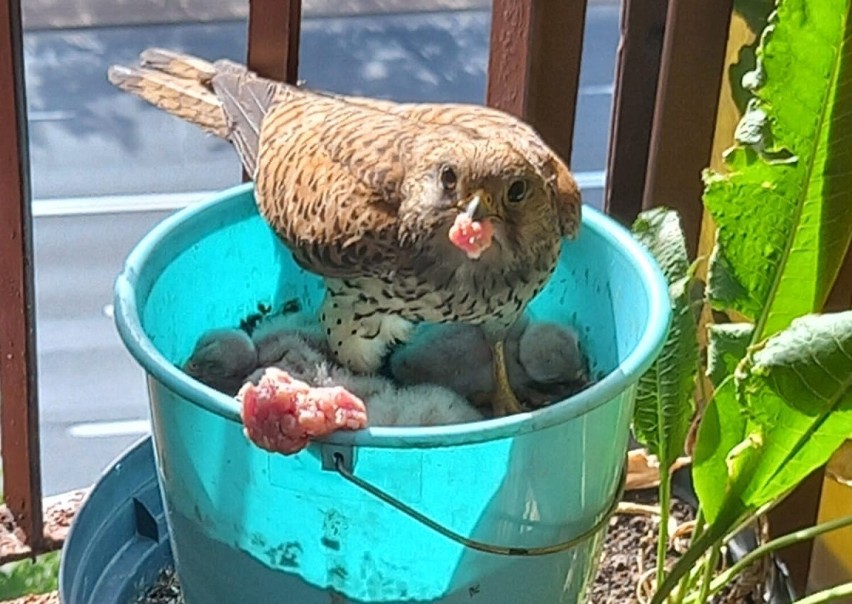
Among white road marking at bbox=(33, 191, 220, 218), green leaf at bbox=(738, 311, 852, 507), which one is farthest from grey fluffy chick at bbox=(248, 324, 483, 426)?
white road marking at bbox=(33, 191, 220, 218)

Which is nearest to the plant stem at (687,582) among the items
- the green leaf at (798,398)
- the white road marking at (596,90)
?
the green leaf at (798,398)

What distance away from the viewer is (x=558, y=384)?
3.79 ft

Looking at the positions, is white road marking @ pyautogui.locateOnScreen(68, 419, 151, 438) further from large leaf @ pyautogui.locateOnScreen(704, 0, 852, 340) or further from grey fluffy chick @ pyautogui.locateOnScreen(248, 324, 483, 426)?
large leaf @ pyautogui.locateOnScreen(704, 0, 852, 340)

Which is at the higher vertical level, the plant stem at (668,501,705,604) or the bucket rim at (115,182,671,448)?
the bucket rim at (115,182,671,448)

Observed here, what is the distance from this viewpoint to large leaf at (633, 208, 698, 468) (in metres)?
1.17

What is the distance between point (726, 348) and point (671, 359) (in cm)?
5

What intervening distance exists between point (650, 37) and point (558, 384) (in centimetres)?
42

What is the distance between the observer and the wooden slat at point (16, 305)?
124cm

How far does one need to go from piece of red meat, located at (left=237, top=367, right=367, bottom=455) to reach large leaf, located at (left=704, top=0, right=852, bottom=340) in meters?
0.39

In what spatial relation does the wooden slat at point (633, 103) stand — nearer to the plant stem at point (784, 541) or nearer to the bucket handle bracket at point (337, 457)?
the plant stem at point (784, 541)

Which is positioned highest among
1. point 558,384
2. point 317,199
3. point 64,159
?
point 317,199

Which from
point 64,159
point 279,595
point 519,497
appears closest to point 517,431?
point 519,497

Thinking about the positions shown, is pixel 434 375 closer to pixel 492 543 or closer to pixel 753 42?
pixel 492 543

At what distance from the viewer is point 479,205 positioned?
101 centimetres
